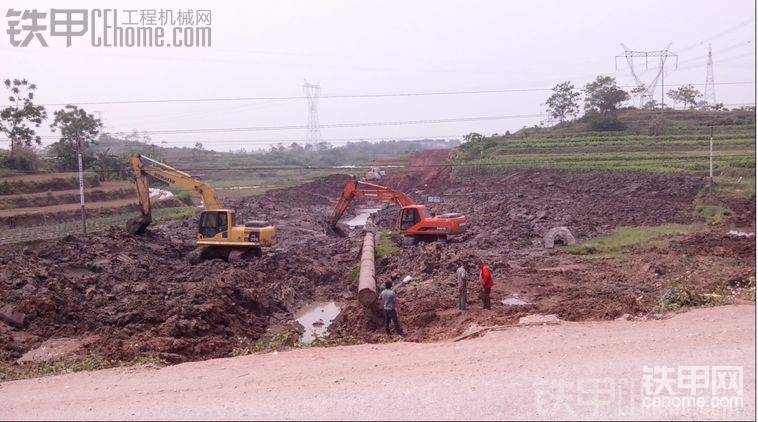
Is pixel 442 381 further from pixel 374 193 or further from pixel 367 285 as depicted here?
pixel 374 193

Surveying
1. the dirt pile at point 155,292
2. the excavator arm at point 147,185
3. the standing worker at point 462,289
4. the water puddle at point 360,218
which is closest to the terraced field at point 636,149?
the water puddle at point 360,218

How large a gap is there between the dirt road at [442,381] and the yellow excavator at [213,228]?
1279 cm

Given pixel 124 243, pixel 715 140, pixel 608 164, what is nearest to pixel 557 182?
pixel 608 164

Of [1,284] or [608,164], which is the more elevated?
[608,164]

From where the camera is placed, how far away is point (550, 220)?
33375 mm

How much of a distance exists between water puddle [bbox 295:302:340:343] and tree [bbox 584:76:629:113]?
56380 millimetres

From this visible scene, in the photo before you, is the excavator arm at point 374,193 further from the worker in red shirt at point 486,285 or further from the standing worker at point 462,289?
the worker in red shirt at point 486,285

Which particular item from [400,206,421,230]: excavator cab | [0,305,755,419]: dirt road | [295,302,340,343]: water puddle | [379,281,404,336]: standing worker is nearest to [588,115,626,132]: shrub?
[400,206,421,230]: excavator cab

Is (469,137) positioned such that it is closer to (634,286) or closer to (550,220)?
(550,220)

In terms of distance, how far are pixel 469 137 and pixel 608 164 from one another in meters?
21.4

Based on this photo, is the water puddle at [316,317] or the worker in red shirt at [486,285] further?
the water puddle at [316,317]

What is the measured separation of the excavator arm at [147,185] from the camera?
26578mm

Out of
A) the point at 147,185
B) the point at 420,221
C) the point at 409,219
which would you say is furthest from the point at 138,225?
the point at 420,221

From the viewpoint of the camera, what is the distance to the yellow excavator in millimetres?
25250
